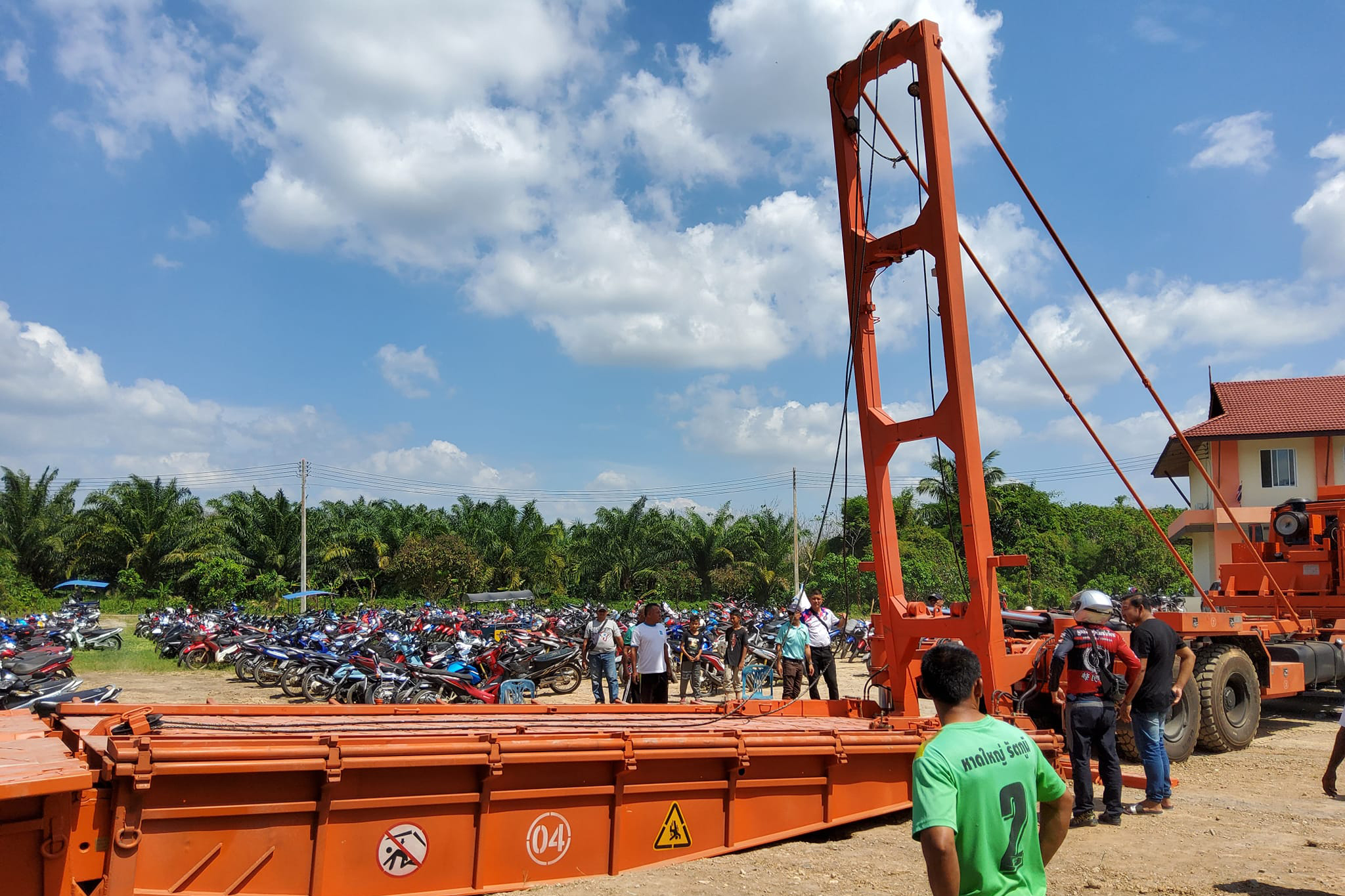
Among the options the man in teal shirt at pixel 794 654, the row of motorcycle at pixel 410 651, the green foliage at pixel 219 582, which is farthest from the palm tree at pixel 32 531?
the man in teal shirt at pixel 794 654

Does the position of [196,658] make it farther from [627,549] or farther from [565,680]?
[627,549]

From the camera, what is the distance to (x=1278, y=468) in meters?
30.2

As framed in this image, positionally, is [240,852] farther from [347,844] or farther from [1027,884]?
[1027,884]

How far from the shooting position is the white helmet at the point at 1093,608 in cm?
645

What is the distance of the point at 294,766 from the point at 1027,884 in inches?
122

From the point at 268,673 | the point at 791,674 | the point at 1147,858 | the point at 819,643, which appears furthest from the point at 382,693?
the point at 1147,858

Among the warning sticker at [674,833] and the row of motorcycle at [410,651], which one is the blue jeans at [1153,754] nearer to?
the warning sticker at [674,833]

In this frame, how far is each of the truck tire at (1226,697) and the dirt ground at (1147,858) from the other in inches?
39.8

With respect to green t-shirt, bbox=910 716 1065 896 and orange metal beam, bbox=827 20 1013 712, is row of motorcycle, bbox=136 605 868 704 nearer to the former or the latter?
orange metal beam, bbox=827 20 1013 712

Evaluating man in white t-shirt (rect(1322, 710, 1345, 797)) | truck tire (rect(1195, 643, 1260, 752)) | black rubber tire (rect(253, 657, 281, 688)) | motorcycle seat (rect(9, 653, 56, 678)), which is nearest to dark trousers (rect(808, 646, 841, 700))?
truck tire (rect(1195, 643, 1260, 752))

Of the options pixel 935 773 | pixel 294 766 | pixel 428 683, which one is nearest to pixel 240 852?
pixel 294 766

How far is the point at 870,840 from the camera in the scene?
591 centimetres

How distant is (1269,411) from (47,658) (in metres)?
35.0

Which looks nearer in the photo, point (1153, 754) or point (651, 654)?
point (1153, 754)
